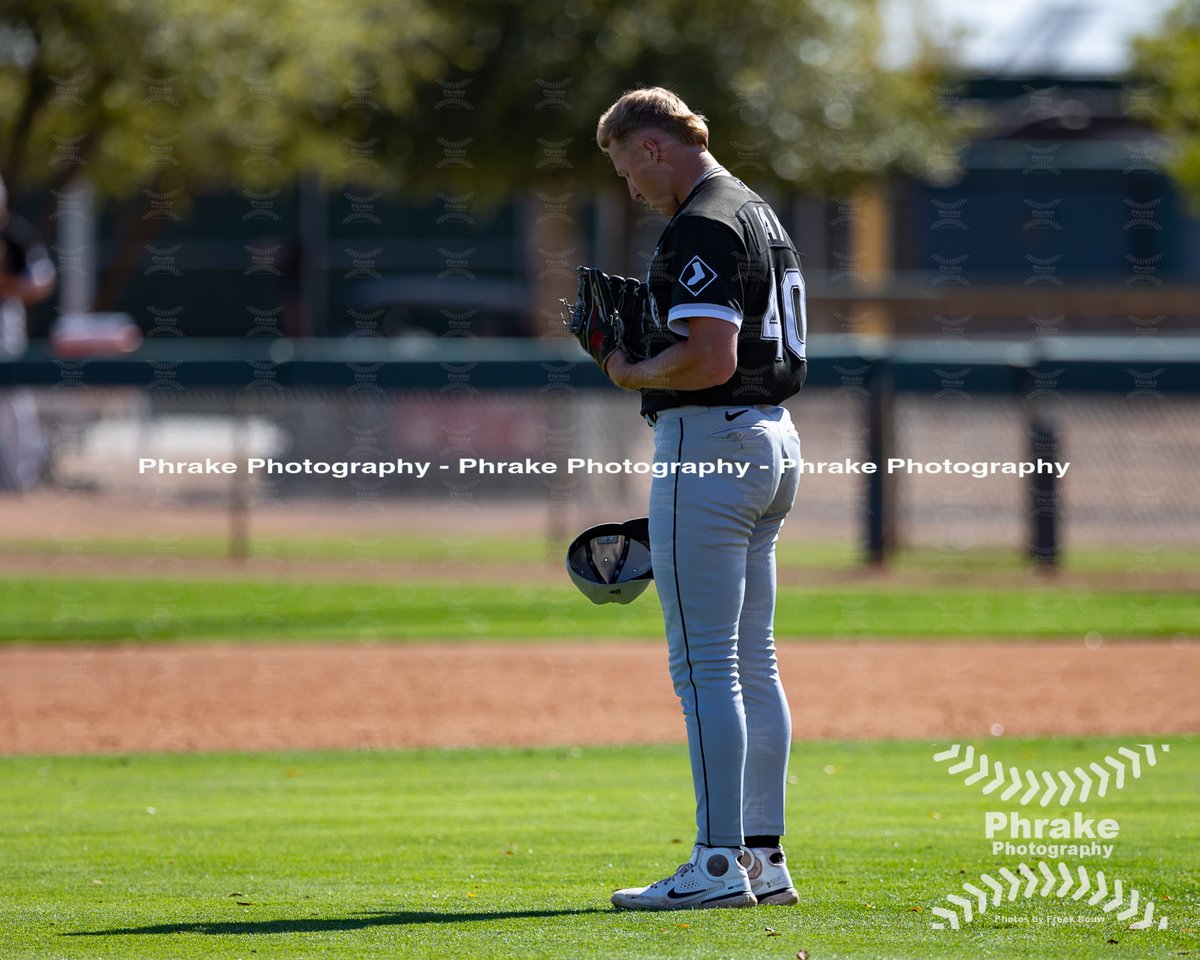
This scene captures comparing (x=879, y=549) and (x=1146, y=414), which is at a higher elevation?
(x=1146, y=414)

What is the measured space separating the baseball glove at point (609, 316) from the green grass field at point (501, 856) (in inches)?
54.2

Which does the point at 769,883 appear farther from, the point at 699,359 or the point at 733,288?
the point at 733,288

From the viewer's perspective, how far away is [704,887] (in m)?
4.15

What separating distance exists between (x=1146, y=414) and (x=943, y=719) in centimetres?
747

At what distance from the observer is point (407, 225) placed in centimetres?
3234

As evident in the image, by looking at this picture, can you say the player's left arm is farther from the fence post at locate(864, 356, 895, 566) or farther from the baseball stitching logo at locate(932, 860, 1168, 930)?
the fence post at locate(864, 356, 895, 566)

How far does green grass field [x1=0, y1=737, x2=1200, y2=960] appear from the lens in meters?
3.89

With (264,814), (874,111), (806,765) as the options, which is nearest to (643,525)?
(264,814)

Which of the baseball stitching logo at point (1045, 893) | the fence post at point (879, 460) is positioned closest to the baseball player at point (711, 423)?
the baseball stitching logo at point (1045, 893)

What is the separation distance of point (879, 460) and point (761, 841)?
33.8ft

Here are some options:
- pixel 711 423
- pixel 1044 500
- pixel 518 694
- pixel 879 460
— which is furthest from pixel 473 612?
pixel 711 423

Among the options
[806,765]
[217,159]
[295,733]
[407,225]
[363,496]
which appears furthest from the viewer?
[407,225]

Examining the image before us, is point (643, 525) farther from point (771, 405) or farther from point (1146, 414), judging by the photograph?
point (1146, 414)

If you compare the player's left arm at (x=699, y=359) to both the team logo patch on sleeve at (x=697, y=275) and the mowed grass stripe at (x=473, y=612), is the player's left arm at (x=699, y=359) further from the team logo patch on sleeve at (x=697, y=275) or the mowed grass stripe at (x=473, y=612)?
the mowed grass stripe at (x=473, y=612)
